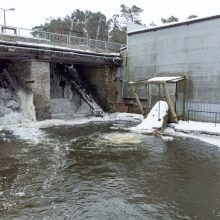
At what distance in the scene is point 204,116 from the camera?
16719mm

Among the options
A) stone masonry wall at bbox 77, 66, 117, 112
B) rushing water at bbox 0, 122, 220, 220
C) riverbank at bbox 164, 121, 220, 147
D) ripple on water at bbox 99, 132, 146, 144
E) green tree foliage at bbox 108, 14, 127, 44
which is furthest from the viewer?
green tree foliage at bbox 108, 14, 127, 44

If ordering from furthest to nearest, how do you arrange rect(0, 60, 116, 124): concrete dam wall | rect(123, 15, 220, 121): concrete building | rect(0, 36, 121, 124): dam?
rect(0, 60, 116, 124): concrete dam wall, rect(0, 36, 121, 124): dam, rect(123, 15, 220, 121): concrete building

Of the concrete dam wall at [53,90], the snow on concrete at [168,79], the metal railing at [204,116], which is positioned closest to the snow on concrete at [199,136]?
the metal railing at [204,116]

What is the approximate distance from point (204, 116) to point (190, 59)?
3200mm

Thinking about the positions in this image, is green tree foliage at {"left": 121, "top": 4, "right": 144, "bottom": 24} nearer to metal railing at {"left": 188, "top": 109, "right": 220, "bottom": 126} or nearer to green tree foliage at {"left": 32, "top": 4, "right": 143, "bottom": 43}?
green tree foliage at {"left": 32, "top": 4, "right": 143, "bottom": 43}

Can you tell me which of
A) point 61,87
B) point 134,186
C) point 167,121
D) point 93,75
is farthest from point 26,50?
point 134,186

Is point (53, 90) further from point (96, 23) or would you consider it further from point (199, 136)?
point (96, 23)

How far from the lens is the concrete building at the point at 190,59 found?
16.1 m

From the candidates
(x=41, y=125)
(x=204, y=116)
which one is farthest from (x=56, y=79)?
(x=204, y=116)

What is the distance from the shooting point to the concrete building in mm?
16125

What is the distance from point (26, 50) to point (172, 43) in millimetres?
8164

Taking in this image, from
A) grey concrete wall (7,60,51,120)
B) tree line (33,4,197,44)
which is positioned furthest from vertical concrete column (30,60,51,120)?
tree line (33,4,197,44)

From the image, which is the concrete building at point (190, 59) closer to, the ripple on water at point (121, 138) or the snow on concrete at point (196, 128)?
the snow on concrete at point (196, 128)

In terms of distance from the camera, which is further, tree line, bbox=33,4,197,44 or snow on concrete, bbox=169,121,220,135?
tree line, bbox=33,4,197,44
